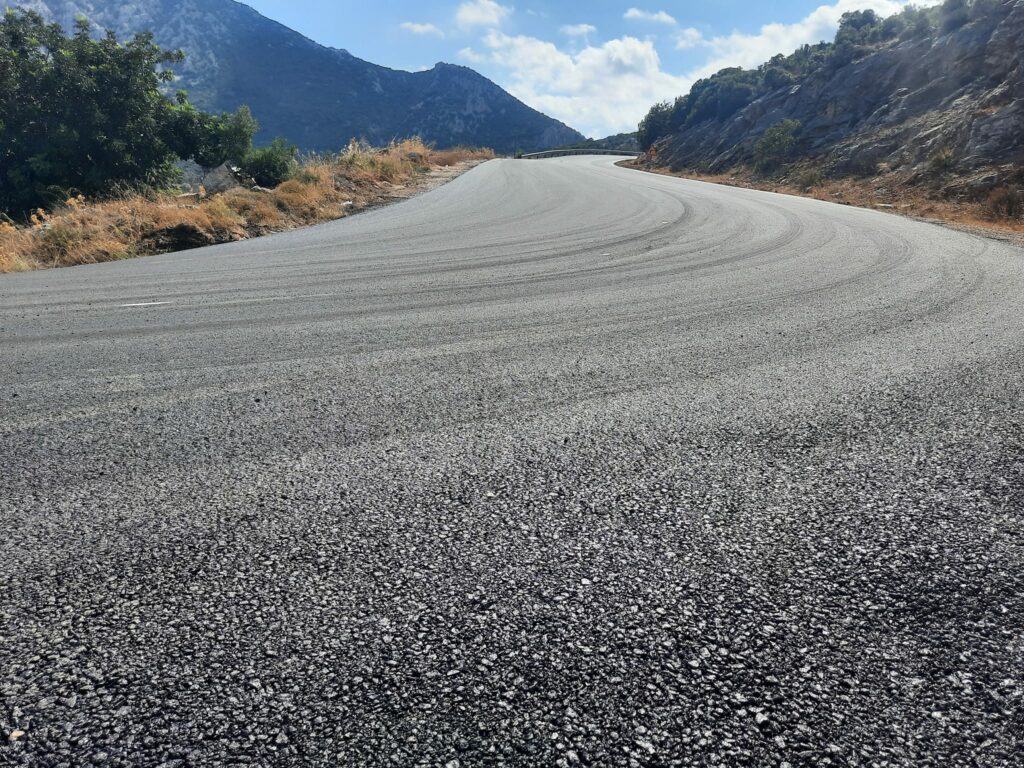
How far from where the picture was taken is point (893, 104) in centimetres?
2245

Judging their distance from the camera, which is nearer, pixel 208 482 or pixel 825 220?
pixel 208 482

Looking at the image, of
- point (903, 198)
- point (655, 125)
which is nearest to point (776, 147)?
point (903, 198)

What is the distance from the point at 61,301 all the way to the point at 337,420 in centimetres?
454

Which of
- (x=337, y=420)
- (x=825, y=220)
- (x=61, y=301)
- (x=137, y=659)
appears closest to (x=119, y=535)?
(x=137, y=659)

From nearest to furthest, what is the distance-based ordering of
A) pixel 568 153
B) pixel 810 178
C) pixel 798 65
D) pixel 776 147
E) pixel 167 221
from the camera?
pixel 167 221 < pixel 810 178 < pixel 776 147 < pixel 798 65 < pixel 568 153

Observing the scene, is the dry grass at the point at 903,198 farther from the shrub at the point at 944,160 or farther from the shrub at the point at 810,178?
the shrub at the point at 944,160

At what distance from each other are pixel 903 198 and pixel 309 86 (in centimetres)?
14647

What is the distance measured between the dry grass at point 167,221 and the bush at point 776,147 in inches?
687

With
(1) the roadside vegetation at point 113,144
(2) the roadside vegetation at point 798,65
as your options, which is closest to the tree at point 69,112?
(1) the roadside vegetation at point 113,144

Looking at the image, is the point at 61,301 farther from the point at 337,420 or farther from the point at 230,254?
the point at 337,420

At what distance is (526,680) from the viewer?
4.60 ft

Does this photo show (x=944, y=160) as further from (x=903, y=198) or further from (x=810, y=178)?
(x=810, y=178)

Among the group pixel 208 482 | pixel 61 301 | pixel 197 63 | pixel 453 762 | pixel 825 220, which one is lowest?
pixel 453 762

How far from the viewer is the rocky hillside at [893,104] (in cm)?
1577
